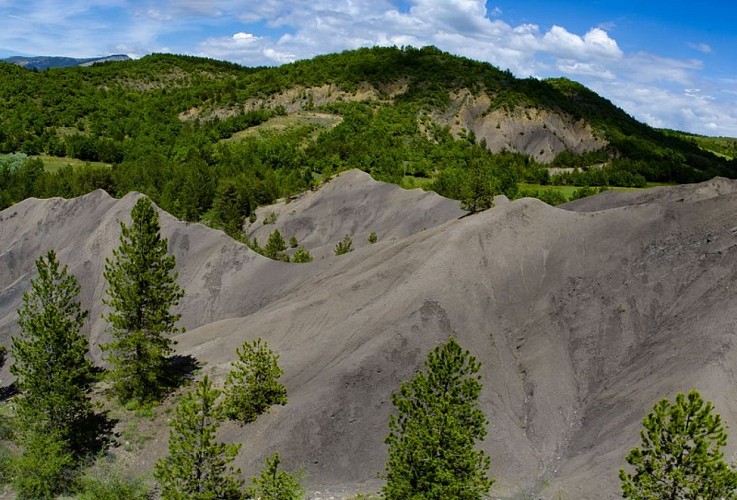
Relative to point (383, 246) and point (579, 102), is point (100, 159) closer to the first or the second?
point (383, 246)

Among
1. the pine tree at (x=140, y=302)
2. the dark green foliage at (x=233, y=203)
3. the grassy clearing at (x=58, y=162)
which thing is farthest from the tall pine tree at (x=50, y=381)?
the grassy clearing at (x=58, y=162)

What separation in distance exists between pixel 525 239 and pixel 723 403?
20.8 meters

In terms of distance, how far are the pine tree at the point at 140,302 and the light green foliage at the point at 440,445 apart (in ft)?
63.4

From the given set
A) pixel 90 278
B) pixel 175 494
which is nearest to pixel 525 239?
pixel 175 494

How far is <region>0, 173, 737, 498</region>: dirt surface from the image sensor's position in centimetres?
3266

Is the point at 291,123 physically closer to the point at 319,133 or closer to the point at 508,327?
the point at 319,133

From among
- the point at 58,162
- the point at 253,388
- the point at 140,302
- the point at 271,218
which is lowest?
the point at 253,388

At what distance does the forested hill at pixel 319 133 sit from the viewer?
347 feet

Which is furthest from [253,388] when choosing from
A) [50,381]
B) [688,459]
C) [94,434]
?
[688,459]

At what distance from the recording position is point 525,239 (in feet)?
160

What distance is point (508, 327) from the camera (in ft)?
139

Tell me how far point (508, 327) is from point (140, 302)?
1064 inches

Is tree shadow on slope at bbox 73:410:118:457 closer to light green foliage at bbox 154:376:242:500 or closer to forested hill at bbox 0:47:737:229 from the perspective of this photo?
light green foliage at bbox 154:376:242:500

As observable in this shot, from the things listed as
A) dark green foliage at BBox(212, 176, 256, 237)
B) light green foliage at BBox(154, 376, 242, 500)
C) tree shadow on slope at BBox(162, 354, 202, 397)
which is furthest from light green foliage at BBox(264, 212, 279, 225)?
light green foliage at BBox(154, 376, 242, 500)
